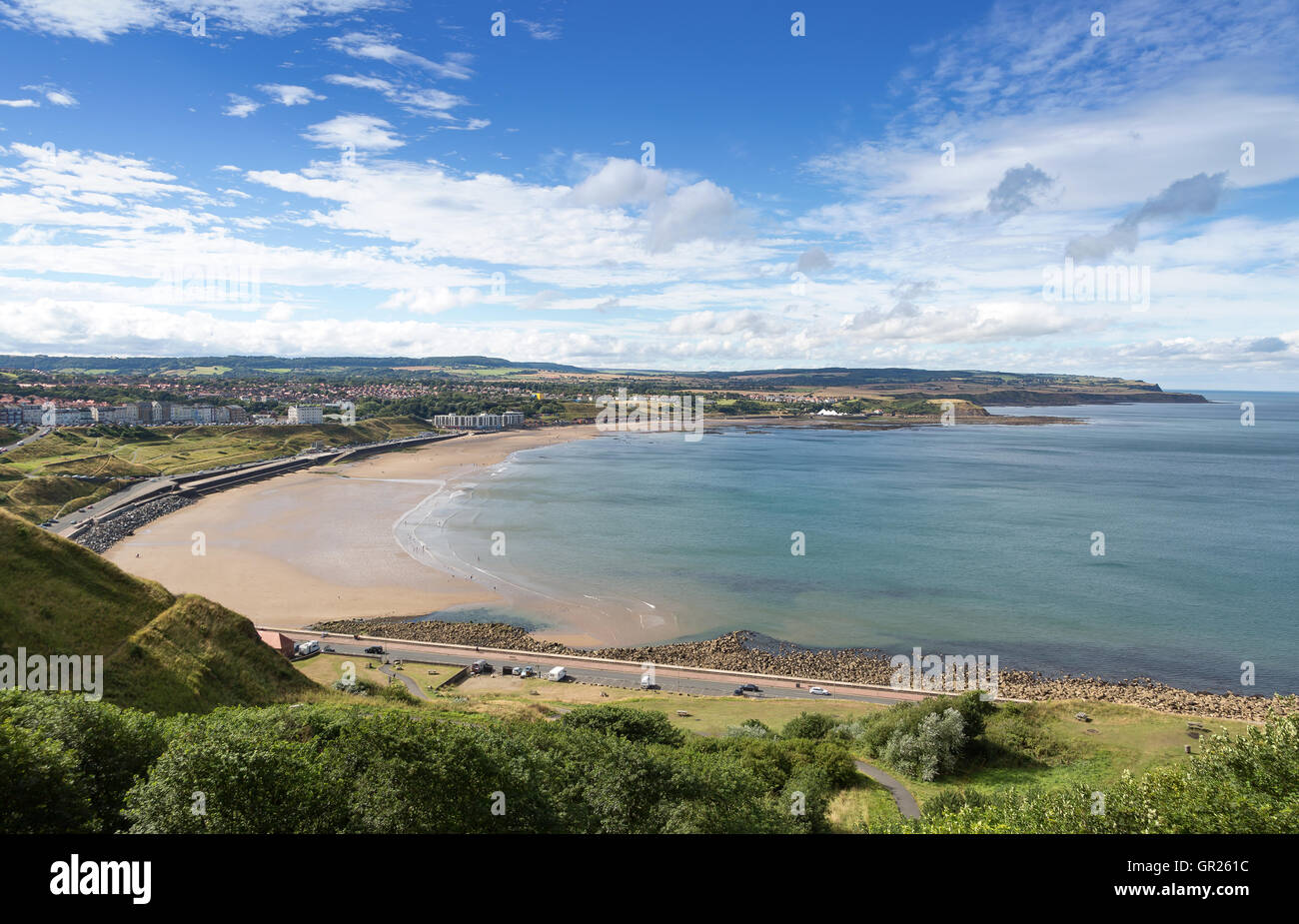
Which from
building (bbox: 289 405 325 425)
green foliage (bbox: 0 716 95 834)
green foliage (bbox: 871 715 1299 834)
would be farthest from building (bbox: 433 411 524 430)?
green foliage (bbox: 871 715 1299 834)

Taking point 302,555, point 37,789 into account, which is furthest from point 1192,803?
point 302,555

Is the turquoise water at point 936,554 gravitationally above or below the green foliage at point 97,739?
below

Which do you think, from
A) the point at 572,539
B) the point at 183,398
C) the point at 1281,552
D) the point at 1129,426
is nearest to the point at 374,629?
the point at 572,539

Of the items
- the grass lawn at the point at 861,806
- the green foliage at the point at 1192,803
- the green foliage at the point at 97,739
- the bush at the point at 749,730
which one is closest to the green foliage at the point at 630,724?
the bush at the point at 749,730

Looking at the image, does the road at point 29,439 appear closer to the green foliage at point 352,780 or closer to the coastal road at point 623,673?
the coastal road at point 623,673
